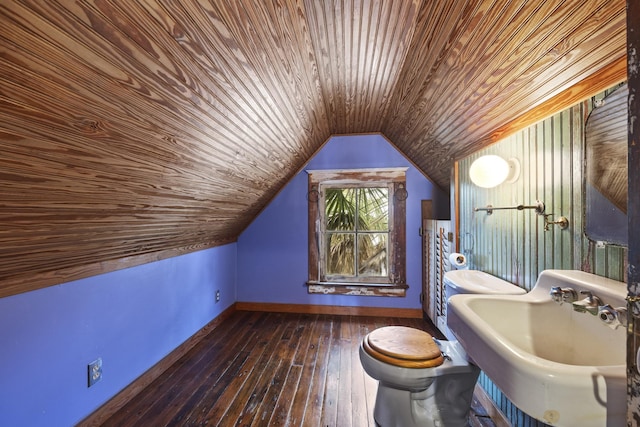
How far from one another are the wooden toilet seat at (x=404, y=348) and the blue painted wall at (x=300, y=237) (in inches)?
55.7

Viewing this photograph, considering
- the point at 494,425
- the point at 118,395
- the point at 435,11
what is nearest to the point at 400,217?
the point at 494,425

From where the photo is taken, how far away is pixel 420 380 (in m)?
1.13

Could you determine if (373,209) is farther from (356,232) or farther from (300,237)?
(300,237)

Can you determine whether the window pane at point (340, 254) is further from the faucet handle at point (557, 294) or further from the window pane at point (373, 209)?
the faucet handle at point (557, 294)

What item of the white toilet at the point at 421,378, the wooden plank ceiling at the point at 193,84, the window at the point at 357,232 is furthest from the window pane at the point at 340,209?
the white toilet at the point at 421,378

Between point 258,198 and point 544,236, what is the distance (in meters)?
2.12

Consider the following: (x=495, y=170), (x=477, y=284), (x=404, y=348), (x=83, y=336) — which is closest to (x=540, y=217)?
(x=495, y=170)

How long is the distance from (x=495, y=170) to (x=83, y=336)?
7.97 feet

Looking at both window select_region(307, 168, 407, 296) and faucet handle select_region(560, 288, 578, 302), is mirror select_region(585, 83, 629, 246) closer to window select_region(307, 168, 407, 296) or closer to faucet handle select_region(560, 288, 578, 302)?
faucet handle select_region(560, 288, 578, 302)

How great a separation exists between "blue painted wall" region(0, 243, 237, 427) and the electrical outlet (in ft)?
0.08

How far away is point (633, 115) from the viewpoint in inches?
17.7

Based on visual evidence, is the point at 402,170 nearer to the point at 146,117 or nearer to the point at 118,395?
the point at 146,117

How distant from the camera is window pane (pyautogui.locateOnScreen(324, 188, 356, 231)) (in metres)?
2.87

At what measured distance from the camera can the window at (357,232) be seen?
8.84 ft
